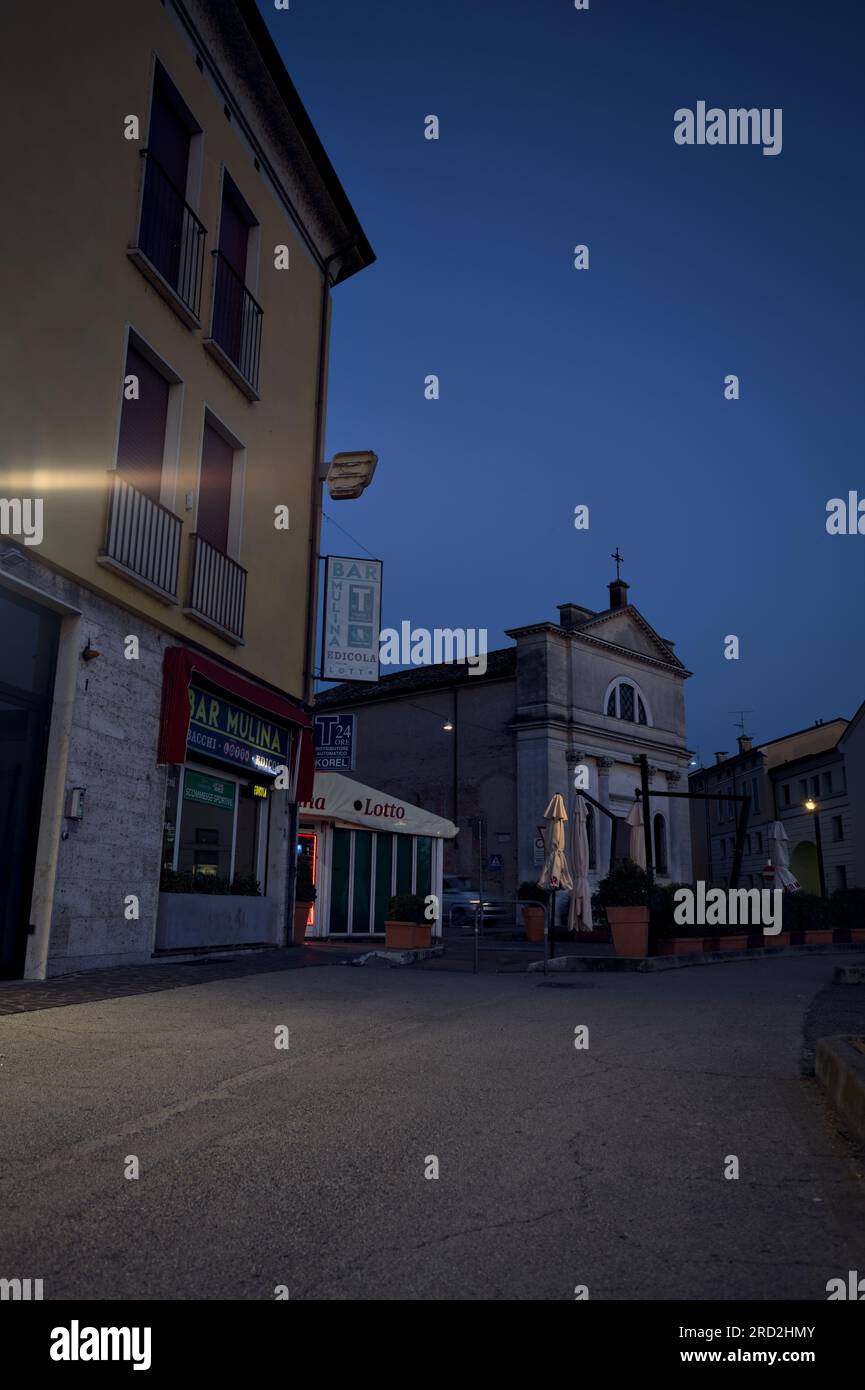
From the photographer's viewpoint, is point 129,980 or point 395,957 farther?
point 395,957

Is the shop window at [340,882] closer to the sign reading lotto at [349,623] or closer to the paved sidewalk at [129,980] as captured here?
the sign reading lotto at [349,623]

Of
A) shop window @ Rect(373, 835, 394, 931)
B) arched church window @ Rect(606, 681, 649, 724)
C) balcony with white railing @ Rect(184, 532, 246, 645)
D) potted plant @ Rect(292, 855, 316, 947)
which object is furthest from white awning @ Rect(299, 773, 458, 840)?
arched church window @ Rect(606, 681, 649, 724)

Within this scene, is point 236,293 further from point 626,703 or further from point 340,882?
point 626,703

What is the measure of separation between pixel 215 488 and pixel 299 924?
7.53 meters

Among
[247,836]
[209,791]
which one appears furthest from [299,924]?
[209,791]

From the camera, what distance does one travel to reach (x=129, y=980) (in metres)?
9.88

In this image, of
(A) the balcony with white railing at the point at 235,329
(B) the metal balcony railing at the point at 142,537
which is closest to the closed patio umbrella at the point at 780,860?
(A) the balcony with white railing at the point at 235,329

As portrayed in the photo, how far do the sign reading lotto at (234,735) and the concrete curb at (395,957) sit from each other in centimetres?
320

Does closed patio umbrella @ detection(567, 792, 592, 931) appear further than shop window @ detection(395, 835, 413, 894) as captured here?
No

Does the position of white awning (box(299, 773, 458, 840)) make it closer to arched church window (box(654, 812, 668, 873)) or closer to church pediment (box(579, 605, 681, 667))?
church pediment (box(579, 605, 681, 667))

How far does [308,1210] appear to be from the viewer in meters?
3.48

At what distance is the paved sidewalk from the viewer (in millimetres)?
8352

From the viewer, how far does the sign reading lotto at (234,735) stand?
13328mm

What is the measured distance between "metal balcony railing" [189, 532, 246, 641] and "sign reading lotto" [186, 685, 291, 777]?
3.32 ft
